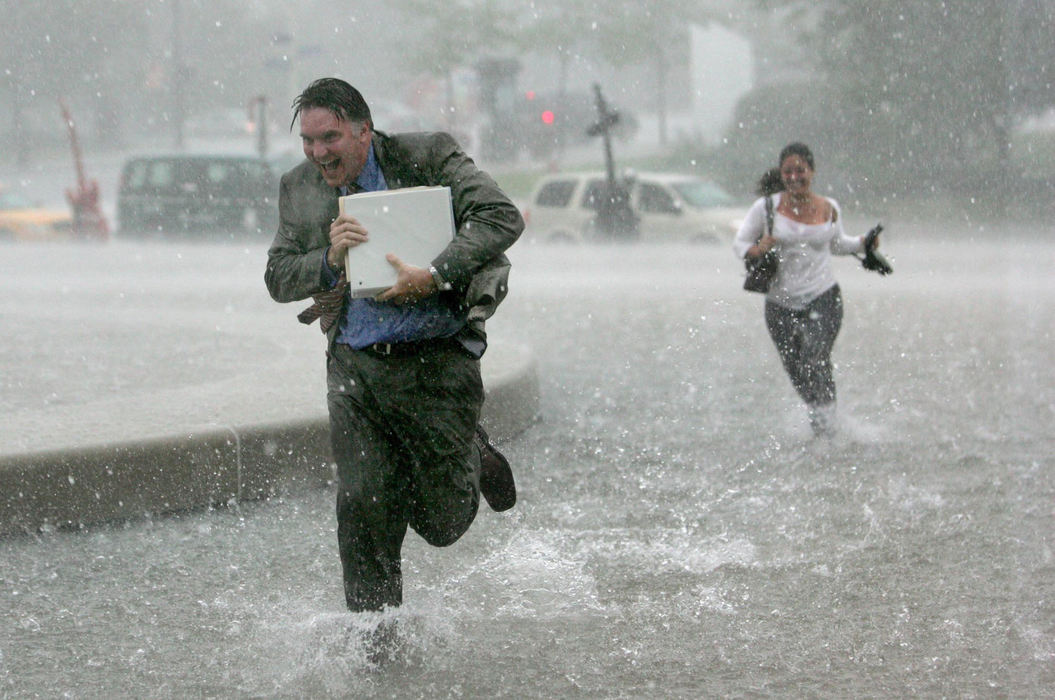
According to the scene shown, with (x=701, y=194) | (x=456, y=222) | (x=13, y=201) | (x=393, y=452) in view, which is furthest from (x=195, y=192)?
(x=456, y=222)

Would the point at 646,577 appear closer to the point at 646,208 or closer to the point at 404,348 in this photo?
the point at 404,348

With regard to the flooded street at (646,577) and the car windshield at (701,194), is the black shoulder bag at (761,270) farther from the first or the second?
the car windshield at (701,194)

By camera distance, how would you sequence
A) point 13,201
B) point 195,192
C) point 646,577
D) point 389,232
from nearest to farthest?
point 389,232 < point 646,577 < point 195,192 < point 13,201

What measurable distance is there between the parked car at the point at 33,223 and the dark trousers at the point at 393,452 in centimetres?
2011

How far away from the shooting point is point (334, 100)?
3688 millimetres

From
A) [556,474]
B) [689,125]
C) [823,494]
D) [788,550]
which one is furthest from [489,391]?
[689,125]

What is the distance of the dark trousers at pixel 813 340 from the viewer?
6.90 metres

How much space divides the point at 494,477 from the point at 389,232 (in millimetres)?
836

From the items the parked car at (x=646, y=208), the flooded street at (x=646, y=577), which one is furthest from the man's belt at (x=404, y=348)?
the parked car at (x=646, y=208)

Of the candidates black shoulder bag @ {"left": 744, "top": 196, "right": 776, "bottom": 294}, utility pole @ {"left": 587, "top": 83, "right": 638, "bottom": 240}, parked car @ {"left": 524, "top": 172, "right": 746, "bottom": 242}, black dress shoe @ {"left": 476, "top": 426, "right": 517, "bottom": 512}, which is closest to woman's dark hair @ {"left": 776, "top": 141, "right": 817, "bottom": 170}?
black shoulder bag @ {"left": 744, "top": 196, "right": 776, "bottom": 294}

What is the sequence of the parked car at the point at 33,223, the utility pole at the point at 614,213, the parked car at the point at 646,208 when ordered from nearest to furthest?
the parked car at the point at 646,208, the utility pole at the point at 614,213, the parked car at the point at 33,223

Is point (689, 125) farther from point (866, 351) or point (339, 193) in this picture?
point (339, 193)

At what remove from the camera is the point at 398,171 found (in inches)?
153

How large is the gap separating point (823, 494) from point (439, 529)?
226 cm
